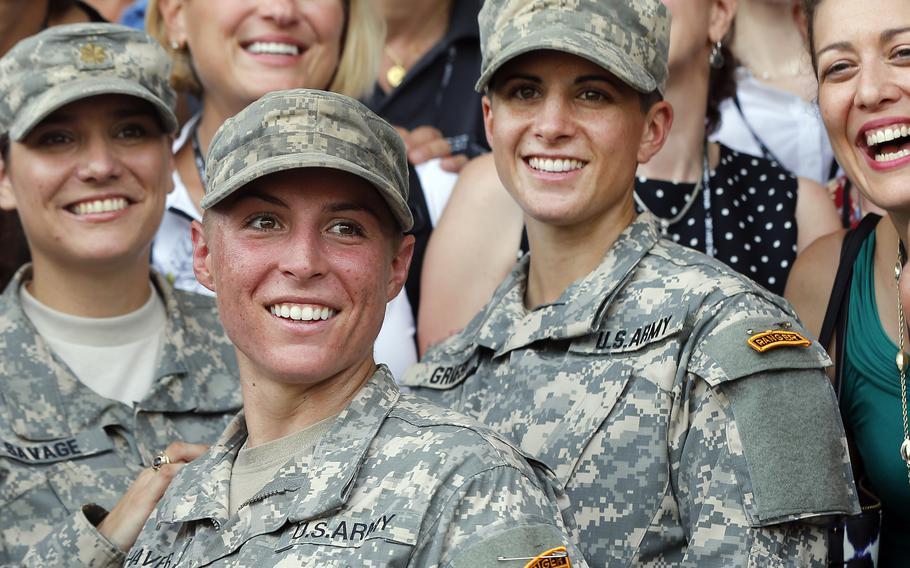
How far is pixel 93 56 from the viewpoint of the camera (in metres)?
3.71

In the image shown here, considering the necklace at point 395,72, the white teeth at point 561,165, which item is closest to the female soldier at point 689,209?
the white teeth at point 561,165

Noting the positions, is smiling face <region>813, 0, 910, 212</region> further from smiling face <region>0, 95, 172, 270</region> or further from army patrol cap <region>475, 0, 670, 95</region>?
smiling face <region>0, 95, 172, 270</region>

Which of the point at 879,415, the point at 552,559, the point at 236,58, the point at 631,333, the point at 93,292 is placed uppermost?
the point at 236,58

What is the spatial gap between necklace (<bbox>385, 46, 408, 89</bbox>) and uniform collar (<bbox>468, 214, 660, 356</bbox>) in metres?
2.20

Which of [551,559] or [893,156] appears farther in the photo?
[893,156]

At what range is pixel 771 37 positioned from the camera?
18.2ft

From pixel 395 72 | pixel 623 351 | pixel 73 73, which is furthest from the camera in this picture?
pixel 395 72

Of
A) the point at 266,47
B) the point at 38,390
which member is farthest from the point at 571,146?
the point at 266,47

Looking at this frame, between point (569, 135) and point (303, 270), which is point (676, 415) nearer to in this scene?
point (569, 135)

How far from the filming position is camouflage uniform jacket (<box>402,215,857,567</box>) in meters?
2.84

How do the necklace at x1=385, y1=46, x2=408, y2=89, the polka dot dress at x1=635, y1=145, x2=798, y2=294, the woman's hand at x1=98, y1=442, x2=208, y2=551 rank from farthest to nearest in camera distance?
the necklace at x1=385, y1=46, x2=408, y2=89 < the polka dot dress at x1=635, y1=145, x2=798, y2=294 < the woman's hand at x1=98, y1=442, x2=208, y2=551

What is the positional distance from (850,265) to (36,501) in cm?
205

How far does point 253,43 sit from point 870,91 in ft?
6.86

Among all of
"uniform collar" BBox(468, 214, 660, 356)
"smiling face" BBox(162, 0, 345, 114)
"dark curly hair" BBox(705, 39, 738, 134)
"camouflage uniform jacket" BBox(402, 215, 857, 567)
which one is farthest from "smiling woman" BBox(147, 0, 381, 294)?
"camouflage uniform jacket" BBox(402, 215, 857, 567)
